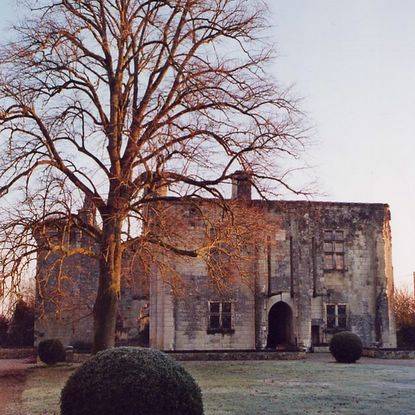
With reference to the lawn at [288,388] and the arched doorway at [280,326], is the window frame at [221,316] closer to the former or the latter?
the arched doorway at [280,326]

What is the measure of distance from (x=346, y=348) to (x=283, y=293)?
6.15 metres

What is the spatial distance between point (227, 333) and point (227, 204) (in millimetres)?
12771

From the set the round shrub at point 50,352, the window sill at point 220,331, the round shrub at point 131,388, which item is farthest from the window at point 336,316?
the round shrub at point 131,388

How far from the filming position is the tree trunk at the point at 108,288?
51.8 feet

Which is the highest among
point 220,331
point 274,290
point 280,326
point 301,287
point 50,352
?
point 301,287

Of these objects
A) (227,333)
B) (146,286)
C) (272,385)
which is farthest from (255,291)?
(272,385)

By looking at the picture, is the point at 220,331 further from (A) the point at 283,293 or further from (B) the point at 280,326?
(B) the point at 280,326

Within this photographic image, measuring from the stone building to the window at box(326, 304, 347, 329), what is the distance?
0.05 m

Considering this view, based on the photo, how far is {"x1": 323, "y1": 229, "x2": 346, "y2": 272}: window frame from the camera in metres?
29.8

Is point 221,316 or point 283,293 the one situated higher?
point 283,293

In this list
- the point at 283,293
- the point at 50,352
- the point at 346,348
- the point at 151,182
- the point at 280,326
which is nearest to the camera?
the point at 151,182

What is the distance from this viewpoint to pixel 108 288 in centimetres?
1589

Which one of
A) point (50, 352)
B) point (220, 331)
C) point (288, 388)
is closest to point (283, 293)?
point (220, 331)

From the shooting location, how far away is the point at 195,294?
1109 inches
